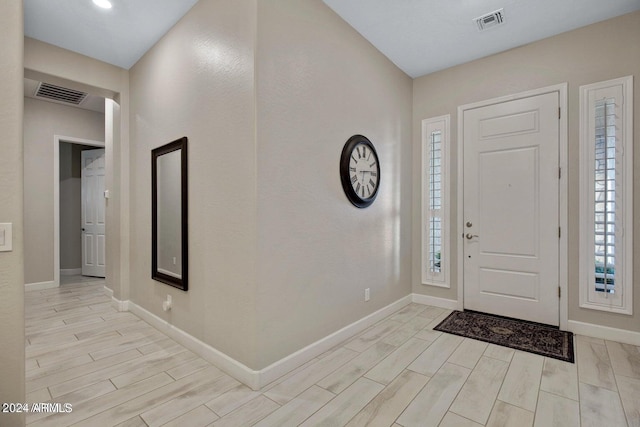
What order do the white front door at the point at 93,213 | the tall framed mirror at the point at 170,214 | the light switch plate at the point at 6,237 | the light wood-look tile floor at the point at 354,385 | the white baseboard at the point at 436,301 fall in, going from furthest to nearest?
the white front door at the point at 93,213 → the white baseboard at the point at 436,301 → the tall framed mirror at the point at 170,214 → the light wood-look tile floor at the point at 354,385 → the light switch plate at the point at 6,237

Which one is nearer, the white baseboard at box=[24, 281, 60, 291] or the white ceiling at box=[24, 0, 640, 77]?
the white ceiling at box=[24, 0, 640, 77]

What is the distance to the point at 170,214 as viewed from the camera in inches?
114

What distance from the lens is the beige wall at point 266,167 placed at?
2.10 metres

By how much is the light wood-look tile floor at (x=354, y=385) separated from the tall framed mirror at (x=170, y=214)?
0.64 meters

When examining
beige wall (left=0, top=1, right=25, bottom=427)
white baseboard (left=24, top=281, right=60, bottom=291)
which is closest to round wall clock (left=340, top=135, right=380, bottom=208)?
beige wall (left=0, top=1, right=25, bottom=427)

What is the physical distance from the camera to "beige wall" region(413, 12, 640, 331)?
9.00 feet

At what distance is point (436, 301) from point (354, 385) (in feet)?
6.86

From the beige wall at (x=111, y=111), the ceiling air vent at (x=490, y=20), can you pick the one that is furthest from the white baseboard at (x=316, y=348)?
the ceiling air vent at (x=490, y=20)

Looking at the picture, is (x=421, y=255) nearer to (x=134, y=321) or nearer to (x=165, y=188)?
(x=165, y=188)

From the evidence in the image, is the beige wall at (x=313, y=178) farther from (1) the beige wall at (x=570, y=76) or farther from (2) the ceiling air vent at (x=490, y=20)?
(2) the ceiling air vent at (x=490, y=20)

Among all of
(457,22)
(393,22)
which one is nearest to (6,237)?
(393,22)

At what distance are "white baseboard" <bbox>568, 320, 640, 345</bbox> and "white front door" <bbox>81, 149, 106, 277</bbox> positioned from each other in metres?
6.92

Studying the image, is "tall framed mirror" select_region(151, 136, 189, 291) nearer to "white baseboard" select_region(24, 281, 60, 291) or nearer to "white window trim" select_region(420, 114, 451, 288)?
"white window trim" select_region(420, 114, 451, 288)

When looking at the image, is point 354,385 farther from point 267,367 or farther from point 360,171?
point 360,171
